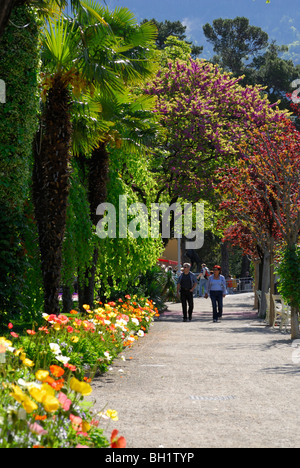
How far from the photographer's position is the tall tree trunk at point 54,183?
44.1 ft

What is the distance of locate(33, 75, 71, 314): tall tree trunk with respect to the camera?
13.4 m

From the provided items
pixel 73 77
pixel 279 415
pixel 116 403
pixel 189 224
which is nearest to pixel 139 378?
pixel 116 403

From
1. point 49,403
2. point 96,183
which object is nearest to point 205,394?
point 49,403

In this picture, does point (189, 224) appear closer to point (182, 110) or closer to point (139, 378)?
point (182, 110)

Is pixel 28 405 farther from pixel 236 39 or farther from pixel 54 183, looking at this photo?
pixel 236 39

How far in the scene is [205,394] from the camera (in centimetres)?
824

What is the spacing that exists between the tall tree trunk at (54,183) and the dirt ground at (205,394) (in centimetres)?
221

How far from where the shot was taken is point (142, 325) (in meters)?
17.3

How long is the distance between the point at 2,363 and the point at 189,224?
30.8 meters

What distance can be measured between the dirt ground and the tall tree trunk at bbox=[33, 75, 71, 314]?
7.26ft

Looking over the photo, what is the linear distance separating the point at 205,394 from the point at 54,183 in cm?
649

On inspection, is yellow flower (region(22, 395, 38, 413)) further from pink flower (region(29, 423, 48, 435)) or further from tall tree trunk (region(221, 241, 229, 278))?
tall tree trunk (region(221, 241, 229, 278))

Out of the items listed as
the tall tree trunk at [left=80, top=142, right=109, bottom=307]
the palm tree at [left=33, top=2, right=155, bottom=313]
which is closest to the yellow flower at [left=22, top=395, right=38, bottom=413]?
the palm tree at [left=33, top=2, right=155, bottom=313]

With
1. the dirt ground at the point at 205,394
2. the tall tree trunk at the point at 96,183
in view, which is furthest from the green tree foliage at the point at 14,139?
the tall tree trunk at the point at 96,183
